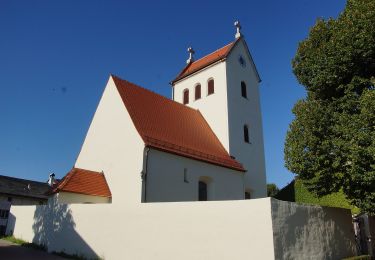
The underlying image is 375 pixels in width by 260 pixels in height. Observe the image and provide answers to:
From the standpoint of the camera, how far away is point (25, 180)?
42031 millimetres

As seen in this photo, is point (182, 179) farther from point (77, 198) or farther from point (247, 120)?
→ point (247, 120)

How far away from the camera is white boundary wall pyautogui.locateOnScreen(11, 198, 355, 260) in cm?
948

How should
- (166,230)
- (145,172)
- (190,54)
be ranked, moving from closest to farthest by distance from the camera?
(166,230) → (145,172) → (190,54)

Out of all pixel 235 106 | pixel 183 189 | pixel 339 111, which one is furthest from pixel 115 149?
pixel 339 111

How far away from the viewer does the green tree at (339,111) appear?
1138 cm

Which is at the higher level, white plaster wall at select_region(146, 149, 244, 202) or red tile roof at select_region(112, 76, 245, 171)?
red tile roof at select_region(112, 76, 245, 171)

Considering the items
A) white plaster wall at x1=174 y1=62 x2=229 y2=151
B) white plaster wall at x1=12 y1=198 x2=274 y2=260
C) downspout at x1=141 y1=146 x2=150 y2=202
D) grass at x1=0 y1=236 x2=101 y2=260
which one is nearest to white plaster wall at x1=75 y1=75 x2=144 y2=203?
downspout at x1=141 y1=146 x2=150 y2=202

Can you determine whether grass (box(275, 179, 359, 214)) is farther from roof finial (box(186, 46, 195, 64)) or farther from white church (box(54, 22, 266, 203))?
roof finial (box(186, 46, 195, 64))

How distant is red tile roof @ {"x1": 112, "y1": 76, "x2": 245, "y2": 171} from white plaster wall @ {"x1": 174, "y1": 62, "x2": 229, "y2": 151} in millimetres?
604

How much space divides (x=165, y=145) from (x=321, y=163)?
8022mm

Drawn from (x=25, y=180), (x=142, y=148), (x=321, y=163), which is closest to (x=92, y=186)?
(x=142, y=148)

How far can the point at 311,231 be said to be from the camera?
1085cm

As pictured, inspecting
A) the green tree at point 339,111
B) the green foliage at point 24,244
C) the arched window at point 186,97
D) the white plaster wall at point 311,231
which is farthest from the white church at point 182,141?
the white plaster wall at point 311,231

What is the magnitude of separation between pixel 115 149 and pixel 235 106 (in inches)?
419
